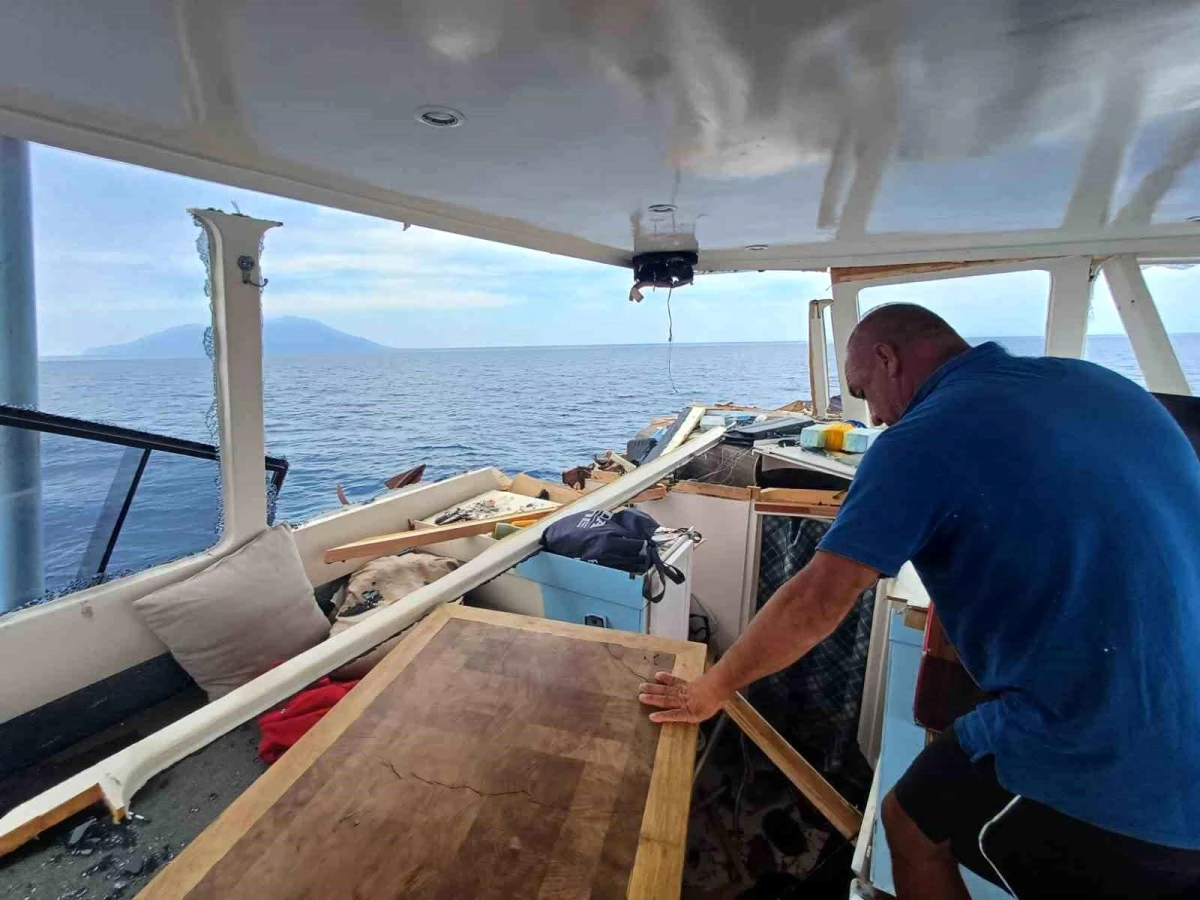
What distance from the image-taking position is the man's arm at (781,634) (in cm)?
101

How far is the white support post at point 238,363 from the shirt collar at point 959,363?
250 cm

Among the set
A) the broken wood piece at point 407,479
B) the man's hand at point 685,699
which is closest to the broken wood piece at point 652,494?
the broken wood piece at point 407,479

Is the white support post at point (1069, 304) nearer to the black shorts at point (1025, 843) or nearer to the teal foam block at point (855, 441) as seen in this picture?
the teal foam block at point (855, 441)

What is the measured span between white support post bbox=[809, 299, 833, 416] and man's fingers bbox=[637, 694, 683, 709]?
403 centimetres

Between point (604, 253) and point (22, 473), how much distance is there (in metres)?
2.95

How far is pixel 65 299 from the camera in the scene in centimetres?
227

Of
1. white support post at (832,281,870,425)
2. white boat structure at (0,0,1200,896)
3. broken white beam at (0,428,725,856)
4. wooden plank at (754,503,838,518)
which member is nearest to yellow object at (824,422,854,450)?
white boat structure at (0,0,1200,896)

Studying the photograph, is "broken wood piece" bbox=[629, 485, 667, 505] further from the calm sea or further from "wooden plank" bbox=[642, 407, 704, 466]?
the calm sea

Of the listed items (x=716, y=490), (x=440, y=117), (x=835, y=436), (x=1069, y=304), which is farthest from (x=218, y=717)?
(x=1069, y=304)

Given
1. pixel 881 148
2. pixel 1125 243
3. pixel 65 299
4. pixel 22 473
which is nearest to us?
pixel 881 148

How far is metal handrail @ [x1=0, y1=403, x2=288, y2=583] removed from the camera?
2023 millimetres

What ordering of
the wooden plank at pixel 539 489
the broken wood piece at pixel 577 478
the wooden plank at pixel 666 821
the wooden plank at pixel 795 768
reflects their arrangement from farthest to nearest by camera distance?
the broken wood piece at pixel 577 478, the wooden plank at pixel 539 489, the wooden plank at pixel 795 768, the wooden plank at pixel 666 821

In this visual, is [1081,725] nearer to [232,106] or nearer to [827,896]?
[827,896]

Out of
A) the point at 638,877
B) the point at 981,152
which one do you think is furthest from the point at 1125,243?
the point at 638,877
